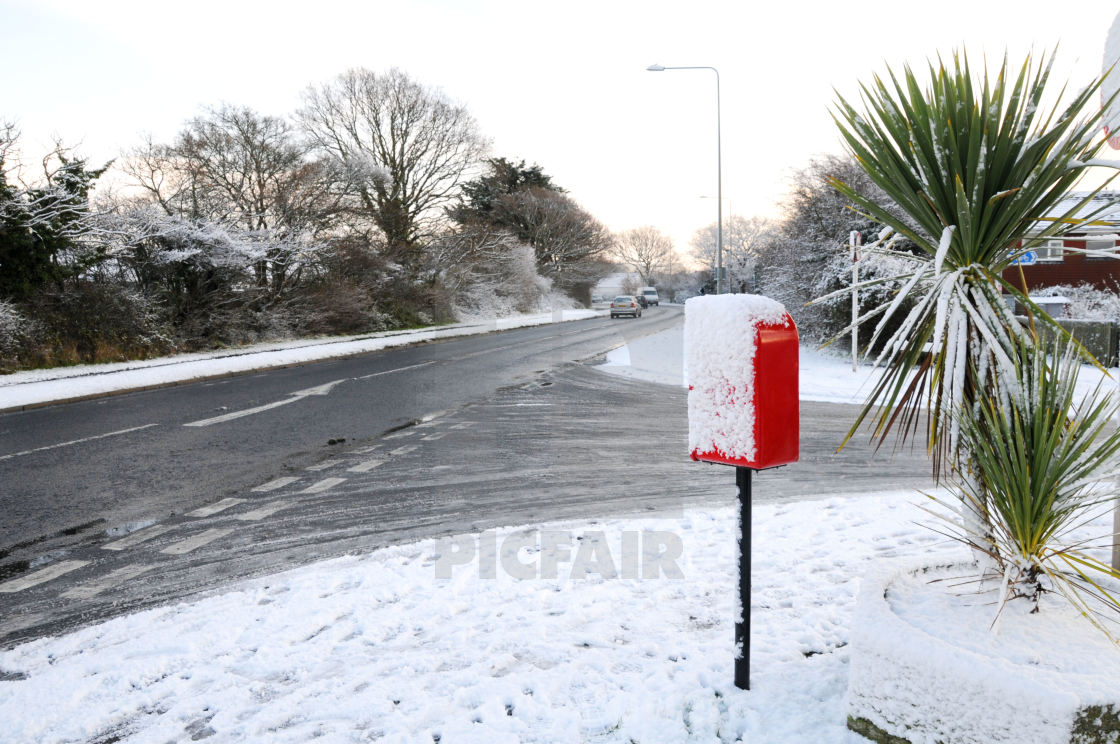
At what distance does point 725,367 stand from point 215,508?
4541mm

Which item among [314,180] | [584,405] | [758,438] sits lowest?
[584,405]

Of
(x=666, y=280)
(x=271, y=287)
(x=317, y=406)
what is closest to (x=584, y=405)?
(x=317, y=406)

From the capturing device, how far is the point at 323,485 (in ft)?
19.9

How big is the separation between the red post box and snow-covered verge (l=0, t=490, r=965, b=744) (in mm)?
733

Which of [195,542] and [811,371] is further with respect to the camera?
[811,371]

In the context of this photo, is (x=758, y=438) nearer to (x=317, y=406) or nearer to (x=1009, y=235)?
(x=1009, y=235)

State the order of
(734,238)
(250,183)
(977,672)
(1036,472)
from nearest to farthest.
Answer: (977,672) < (1036,472) < (250,183) < (734,238)

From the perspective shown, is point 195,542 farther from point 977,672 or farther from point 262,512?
point 977,672

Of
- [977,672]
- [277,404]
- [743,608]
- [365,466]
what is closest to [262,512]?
[365,466]

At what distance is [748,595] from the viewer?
2691mm

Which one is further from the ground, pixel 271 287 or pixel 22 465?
pixel 271 287

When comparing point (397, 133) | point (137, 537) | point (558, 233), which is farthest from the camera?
point (558, 233)

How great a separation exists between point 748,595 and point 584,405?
26.0ft

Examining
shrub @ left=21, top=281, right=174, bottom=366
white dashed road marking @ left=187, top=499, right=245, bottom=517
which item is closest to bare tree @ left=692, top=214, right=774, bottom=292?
shrub @ left=21, top=281, right=174, bottom=366
